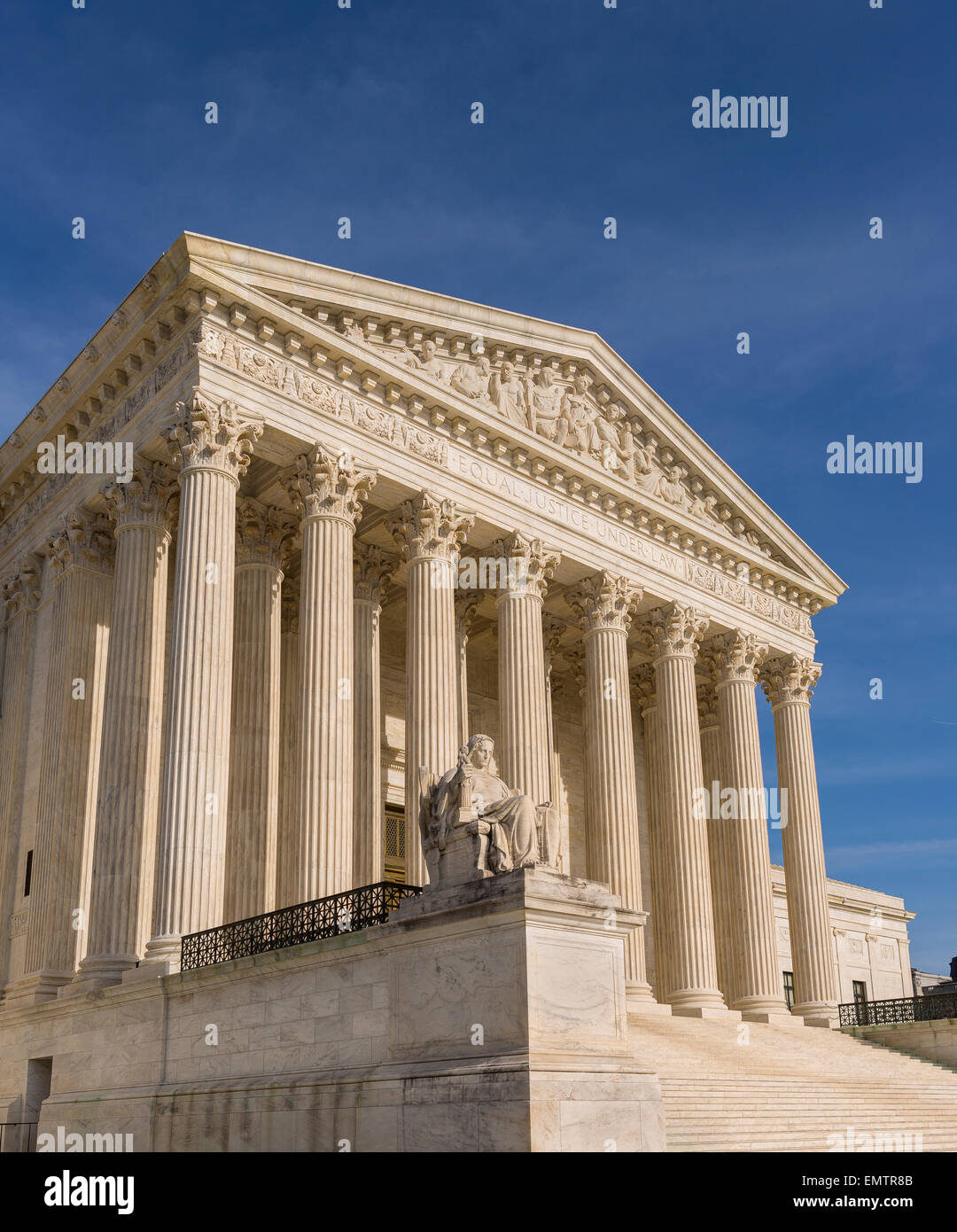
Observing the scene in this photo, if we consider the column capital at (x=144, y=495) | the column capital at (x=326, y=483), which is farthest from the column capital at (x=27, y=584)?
the column capital at (x=326, y=483)

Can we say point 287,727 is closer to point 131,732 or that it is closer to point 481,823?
point 131,732

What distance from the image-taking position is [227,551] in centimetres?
2412

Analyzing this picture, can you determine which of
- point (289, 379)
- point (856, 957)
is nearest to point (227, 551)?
point (289, 379)

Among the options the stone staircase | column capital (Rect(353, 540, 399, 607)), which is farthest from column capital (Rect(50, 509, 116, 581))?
the stone staircase

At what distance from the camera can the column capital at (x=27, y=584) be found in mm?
30625

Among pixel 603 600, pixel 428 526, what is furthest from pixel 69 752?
pixel 603 600

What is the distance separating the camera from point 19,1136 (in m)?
23.7

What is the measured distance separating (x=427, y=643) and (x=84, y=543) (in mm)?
8388

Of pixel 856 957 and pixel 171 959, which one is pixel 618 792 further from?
pixel 856 957

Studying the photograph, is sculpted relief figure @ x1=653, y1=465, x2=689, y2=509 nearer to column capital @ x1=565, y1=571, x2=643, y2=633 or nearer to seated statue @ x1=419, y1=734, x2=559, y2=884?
column capital @ x1=565, y1=571, x2=643, y2=633

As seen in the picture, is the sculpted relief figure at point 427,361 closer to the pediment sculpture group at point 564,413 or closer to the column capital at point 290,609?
the pediment sculpture group at point 564,413

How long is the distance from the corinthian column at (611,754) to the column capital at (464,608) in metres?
2.67

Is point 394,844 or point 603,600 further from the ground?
point 603,600

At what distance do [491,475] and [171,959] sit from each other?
14.7m
